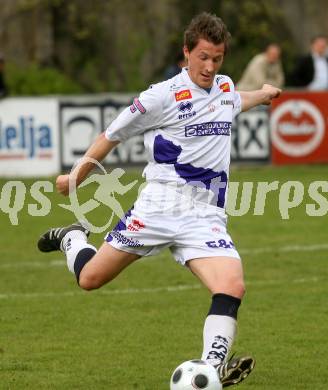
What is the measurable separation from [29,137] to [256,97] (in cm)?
1199

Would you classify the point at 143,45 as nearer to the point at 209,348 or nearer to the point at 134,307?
the point at 134,307

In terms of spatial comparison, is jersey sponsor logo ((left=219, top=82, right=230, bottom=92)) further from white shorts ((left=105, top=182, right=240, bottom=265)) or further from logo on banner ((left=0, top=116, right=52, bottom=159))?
logo on banner ((left=0, top=116, right=52, bottom=159))

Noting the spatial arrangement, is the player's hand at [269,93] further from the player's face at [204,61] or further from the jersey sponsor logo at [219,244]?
the jersey sponsor logo at [219,244]

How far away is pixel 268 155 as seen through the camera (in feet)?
65.5

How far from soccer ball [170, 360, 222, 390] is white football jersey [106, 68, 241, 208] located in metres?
1.02

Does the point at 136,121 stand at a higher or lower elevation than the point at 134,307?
higher

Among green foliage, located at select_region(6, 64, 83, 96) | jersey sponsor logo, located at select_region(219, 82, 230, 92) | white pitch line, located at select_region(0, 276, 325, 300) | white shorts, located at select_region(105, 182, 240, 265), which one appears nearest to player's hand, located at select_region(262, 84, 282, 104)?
jersey sponsor logo, located at select_region(219, 82, 230, 92)

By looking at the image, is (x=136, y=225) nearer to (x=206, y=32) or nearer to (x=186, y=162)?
(x=186, y=162)

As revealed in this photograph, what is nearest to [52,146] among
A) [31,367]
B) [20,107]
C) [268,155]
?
[20,107]

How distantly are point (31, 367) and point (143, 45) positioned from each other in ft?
71.5

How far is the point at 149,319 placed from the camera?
29.2 feet

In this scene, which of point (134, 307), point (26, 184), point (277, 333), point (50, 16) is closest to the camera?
point (277, 333)

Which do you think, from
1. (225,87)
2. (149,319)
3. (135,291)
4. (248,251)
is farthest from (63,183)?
(248,251)

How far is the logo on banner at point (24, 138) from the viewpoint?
62.3 ft
